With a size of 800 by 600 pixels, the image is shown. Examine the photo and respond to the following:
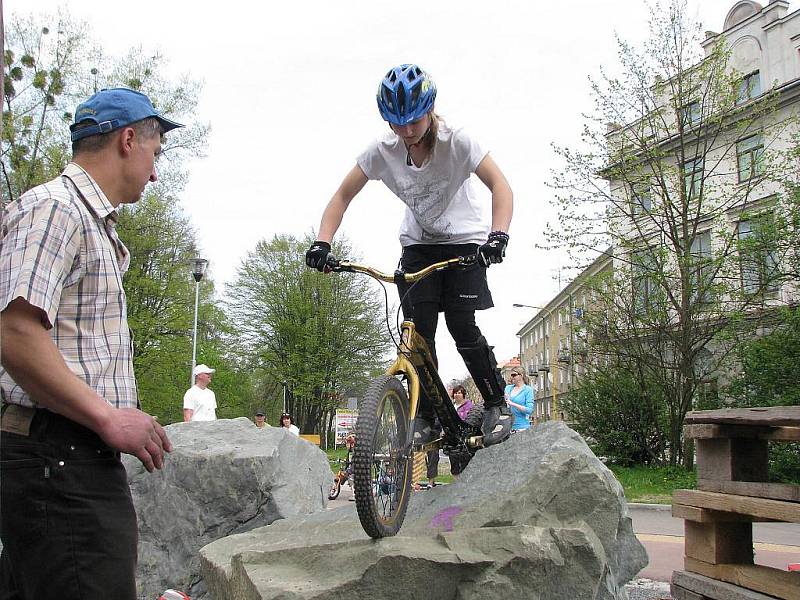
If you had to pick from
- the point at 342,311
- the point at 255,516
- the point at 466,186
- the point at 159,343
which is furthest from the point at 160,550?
the point at 342,311

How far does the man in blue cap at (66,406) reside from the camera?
6.00 feet

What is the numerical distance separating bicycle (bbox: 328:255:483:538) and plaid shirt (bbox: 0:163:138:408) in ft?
4.64

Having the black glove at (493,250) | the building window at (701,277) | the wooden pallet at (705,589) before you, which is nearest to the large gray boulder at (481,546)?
the wooden pallet at (705,589)

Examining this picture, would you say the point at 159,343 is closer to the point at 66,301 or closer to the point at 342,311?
the point at 342,311

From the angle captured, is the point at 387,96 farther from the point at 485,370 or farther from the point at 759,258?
the point at 759,258

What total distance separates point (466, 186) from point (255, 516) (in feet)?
10.7

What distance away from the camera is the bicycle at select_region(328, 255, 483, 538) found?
332cm

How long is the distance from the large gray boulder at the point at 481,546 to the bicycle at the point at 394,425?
189 millimetres

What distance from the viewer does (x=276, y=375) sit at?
43406 mm

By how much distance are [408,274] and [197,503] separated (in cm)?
318

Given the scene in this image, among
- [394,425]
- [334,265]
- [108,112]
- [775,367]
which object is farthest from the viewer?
[775,367]

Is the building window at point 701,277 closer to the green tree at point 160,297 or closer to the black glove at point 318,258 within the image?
the black glove at point 318,258

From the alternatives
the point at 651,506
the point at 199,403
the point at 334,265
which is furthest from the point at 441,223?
the point at 651,506

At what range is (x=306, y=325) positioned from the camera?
42.3 meters
